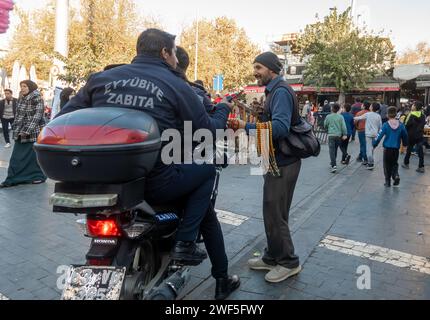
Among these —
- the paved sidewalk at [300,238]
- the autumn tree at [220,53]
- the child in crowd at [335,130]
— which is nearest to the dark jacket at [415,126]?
the child in crowd at [335,130]

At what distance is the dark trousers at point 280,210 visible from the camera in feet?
11.7

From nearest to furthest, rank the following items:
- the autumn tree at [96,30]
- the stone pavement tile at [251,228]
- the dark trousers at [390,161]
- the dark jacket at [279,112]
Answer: the dark jacket at [279,112] → the stone pavement tile at [251,228] → the dark trousers at [390,161] → the autumn tree at [96,30]

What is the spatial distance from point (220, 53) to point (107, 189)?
35161mm

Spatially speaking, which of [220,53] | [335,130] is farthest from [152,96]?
[220,53]

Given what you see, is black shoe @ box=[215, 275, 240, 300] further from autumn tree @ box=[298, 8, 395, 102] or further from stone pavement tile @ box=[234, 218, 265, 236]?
autumn tree @ box=[298, 8, 395, 102]

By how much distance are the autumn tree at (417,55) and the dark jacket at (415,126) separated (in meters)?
49.2

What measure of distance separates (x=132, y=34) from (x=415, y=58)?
48.1 metres

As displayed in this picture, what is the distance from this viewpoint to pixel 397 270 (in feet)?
13.1

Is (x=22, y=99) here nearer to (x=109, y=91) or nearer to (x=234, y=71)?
(x=109, y=91)

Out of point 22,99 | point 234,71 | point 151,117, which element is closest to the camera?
→ point 151,117

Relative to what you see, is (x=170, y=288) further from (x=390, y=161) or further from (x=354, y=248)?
(x=390, y=161)

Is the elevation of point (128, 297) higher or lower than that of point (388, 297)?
higher

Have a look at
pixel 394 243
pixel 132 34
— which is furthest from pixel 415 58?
pixel 394 243

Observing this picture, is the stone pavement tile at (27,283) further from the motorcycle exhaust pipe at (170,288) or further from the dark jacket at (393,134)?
the dark jacket at (393,134)
